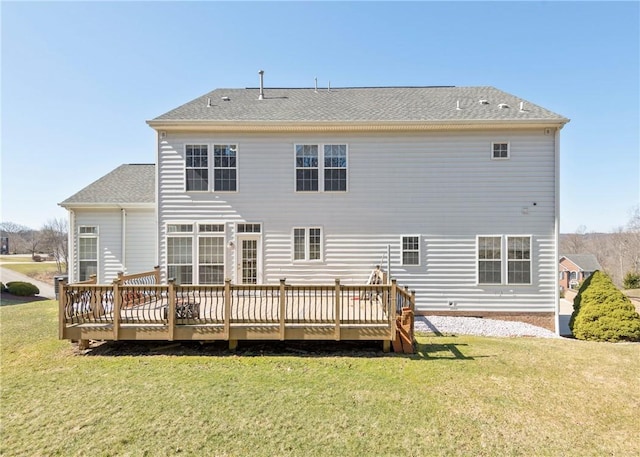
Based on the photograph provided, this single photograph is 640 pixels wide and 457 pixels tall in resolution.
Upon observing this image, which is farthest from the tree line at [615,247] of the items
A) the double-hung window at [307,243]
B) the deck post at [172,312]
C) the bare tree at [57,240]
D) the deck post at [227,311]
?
the bare tree at [57,240]

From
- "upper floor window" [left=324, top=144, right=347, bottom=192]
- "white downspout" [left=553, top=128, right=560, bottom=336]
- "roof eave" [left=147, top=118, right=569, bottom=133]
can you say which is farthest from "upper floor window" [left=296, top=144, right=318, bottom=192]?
"white downspout" [left=553, top=128, right=560, bottom=336]

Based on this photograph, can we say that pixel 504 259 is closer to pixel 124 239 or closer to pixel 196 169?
pixel 196 169

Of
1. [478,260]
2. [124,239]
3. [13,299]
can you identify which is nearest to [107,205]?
[124,239]

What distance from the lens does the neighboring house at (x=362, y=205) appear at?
9.74 metres

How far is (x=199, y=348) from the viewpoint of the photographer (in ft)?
22.2

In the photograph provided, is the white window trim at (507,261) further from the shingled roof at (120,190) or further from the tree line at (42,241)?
the tree line at (42,241)

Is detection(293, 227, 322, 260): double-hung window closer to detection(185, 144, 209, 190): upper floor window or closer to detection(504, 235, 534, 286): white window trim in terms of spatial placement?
detection(185, 144, 209, 190): upper floor window

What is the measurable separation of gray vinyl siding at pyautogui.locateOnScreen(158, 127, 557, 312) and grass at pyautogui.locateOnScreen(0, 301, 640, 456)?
3.23 metres

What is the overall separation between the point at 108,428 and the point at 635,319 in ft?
40.8

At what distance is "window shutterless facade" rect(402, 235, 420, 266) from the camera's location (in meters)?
9.89

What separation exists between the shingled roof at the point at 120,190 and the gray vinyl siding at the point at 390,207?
292cm

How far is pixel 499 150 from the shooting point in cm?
983

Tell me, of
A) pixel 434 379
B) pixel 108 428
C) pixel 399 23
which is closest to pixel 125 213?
pixel 108 428

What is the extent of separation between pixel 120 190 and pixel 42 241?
46467 millimetres
